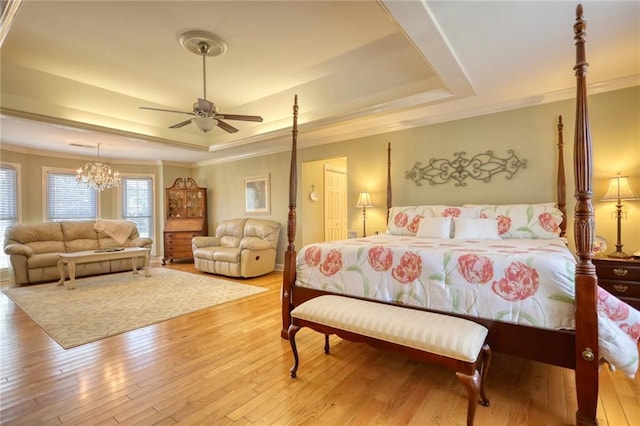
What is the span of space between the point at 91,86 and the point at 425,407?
18.5 feet

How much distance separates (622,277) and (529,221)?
0.86 m

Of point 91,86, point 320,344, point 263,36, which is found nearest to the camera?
point 320,344

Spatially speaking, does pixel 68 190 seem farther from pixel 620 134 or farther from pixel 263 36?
pixel 620 134

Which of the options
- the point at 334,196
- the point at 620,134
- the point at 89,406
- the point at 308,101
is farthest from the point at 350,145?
the point at 89,406

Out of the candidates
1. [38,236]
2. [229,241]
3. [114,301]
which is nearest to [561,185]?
[229,241]

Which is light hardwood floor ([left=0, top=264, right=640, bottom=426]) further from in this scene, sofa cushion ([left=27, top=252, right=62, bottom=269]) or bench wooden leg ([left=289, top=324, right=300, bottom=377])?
sofa cushion ([left=27, top=252, right=62, bottom=269])

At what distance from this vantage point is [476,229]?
3.24m

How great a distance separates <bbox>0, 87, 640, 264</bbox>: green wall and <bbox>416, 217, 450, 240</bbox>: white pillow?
83 cm

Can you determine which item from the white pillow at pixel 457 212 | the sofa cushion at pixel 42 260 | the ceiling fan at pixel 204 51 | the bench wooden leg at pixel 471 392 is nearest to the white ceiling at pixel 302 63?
the ceiling fan at pixel 204 51

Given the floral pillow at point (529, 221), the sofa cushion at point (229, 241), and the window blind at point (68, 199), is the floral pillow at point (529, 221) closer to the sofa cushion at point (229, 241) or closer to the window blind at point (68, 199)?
the sofa cushion at point (229, 241)

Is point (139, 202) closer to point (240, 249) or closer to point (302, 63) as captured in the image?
point (240, 249)

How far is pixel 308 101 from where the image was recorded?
4.64 metres

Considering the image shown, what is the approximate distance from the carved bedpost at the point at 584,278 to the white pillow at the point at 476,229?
1570mm

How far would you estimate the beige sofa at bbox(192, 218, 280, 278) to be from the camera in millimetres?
5281
